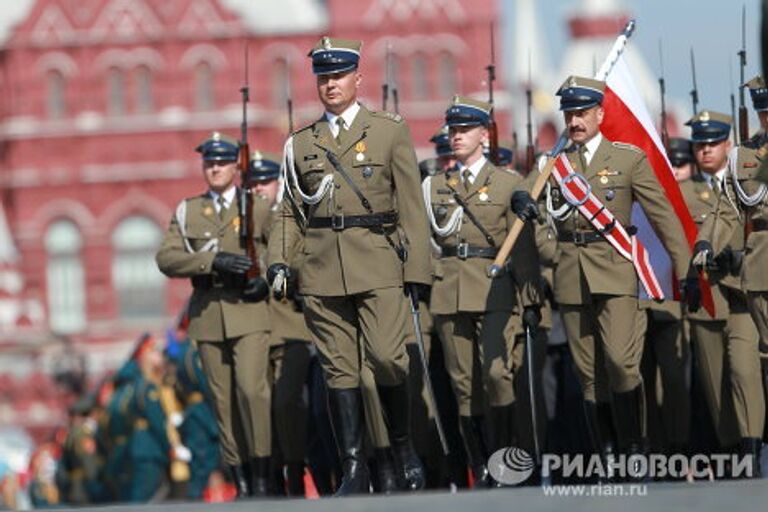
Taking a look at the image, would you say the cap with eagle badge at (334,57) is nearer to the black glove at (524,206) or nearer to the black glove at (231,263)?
the black glove at (524,206)

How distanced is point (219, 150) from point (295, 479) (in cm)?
183

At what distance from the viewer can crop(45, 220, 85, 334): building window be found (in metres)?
62.7

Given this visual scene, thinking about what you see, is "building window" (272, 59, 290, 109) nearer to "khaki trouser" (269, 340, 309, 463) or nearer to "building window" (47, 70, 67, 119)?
"building window" (47, 70, 67, 119)

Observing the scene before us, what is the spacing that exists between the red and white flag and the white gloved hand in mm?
8936

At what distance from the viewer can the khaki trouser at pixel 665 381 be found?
1477 cm

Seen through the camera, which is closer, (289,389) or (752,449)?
(752,449)

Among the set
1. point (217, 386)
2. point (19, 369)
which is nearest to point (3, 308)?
point (19, 369)

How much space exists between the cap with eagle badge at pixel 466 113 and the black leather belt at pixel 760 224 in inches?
59.9

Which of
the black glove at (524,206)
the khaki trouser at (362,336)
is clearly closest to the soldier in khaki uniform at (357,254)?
the khaki trouser at (362,336)

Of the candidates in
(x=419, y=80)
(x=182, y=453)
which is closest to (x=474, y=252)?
(x=182, y=453)

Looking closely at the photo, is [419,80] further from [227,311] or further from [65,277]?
[227,311]

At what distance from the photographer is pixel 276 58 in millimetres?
62531

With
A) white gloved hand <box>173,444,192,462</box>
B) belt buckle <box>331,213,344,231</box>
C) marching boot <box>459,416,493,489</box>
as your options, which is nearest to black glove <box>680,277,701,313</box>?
marching boot <box>459,416,493,489</box>

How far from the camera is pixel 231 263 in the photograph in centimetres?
1496
